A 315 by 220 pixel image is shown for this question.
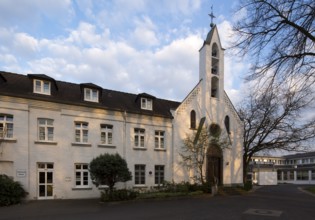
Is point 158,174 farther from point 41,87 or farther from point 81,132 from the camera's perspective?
point 41,87

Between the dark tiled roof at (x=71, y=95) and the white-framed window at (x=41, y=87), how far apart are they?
0.31 metres

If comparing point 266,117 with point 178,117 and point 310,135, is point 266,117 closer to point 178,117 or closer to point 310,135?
point 310,135

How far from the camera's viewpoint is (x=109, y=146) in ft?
79.8

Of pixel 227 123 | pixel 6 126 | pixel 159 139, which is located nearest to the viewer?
pixel 6 126

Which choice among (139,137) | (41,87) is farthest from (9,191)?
(139,137)

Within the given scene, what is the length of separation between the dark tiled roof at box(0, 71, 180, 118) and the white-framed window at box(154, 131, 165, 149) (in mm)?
1638

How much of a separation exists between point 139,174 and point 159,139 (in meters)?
3.59

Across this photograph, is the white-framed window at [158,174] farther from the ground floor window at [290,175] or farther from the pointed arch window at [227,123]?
the ground floor window at [290,175]

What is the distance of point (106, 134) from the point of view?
80.5 ft

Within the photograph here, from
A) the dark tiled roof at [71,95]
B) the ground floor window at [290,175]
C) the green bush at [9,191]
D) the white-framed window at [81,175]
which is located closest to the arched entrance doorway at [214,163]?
the dark tiled roof at [71,95]

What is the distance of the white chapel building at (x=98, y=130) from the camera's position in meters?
20.8

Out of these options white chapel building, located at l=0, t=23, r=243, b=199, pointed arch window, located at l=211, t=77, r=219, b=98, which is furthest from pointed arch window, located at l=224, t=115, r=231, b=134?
pointed arch window, located at l=211, t=77, r=219, b=98

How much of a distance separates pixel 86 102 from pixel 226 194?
14.2 m

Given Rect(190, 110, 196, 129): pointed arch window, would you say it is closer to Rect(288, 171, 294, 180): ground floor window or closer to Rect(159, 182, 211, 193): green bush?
Rect(159, 182, 211, 193): green bush
